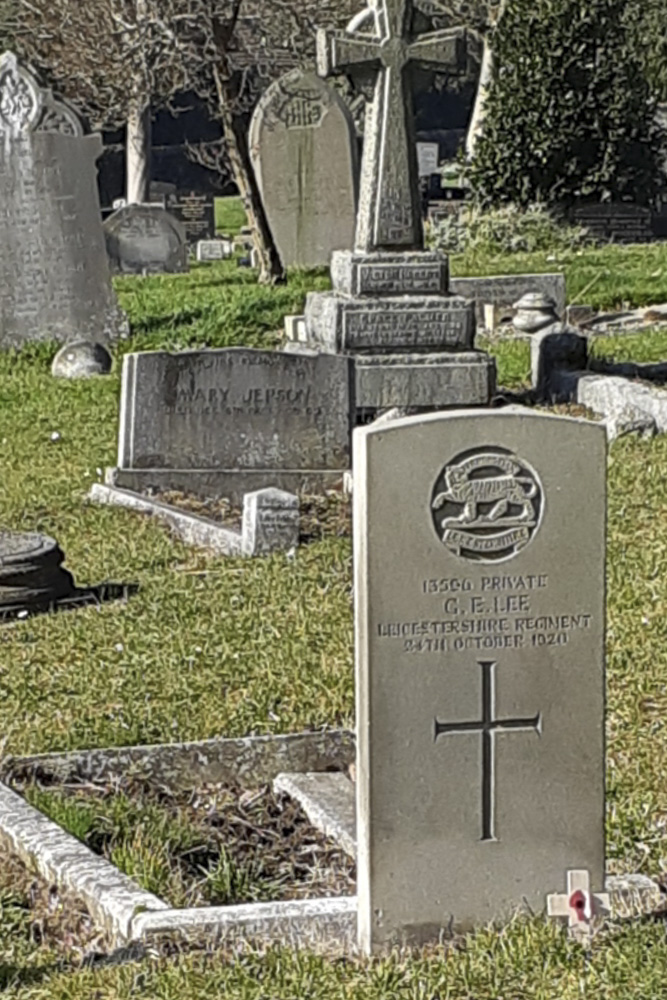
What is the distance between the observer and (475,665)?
440 cm

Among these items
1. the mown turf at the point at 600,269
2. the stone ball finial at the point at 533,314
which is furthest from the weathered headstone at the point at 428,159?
the stone ball finial at the point at 533,314

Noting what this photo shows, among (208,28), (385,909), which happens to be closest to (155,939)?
(385,909)

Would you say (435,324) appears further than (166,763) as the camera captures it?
Yes

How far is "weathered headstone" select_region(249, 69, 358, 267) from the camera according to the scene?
21.9 m

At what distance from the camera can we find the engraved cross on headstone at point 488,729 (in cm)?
442

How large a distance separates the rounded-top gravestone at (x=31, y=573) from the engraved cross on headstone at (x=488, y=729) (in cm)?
373

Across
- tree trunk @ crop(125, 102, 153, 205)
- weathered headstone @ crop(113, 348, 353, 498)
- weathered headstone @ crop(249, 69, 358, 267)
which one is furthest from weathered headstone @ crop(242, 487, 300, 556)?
tree trunk @ crop(125, 102, 153, 205)

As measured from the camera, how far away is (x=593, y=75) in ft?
79.7

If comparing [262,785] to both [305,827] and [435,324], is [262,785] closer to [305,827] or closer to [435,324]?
[305,827]

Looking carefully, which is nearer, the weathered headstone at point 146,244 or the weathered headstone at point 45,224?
the weathered headstone at point 45,224

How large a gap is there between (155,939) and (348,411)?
257 inches

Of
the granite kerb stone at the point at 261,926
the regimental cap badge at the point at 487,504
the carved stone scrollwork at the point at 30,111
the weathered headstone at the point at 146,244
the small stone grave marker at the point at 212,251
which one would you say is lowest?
the small stone grave marker at the point at 212,251

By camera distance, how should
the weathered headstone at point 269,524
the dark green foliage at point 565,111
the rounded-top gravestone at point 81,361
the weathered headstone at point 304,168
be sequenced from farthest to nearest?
1. the dark green foliage at point 565,111
2. the weathered headstone at point 304,168
3. the rounded-top gravestone at point 81,361
4. the weathered headstone at point 269,524

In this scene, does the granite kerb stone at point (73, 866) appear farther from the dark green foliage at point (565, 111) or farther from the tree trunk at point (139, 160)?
the tree trunk at point (139, 160)
